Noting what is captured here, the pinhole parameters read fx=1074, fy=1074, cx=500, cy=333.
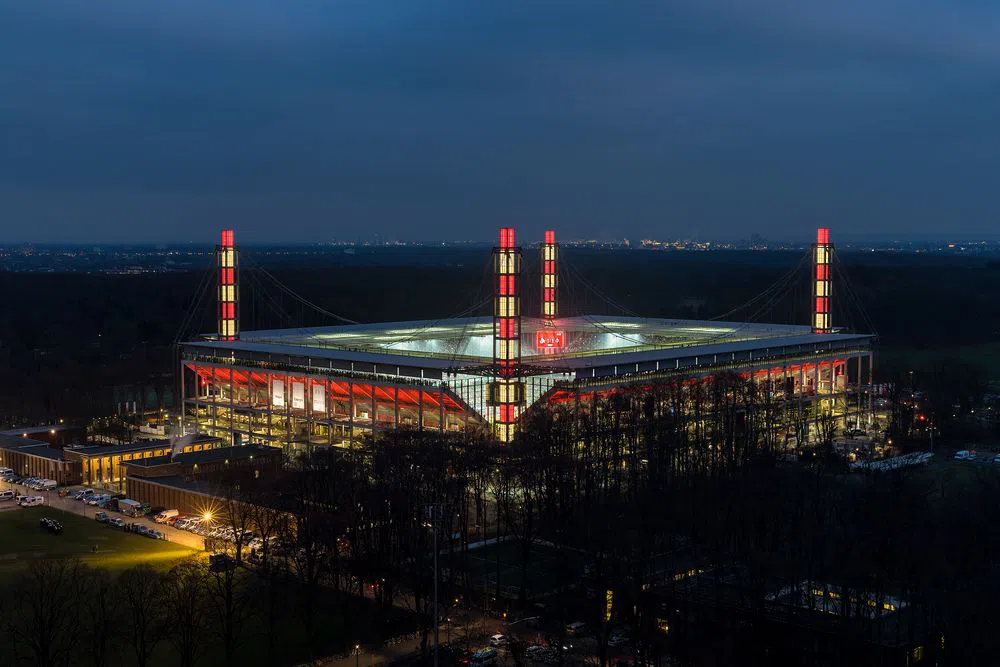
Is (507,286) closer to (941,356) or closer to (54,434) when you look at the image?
(54,434)

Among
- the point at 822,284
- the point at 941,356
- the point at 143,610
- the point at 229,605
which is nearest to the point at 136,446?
the point at 229,605

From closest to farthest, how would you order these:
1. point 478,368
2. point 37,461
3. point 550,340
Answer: point 478,368
point 37,461
point 550,340

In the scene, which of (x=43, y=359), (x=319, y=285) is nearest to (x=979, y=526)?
(x=43, y=359)

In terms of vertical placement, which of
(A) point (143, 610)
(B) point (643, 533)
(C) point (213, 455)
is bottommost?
(A) point (143, 610)

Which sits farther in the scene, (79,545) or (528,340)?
(528,340)

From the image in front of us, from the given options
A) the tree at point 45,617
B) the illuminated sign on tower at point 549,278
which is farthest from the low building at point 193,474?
the illuminated sign on tower at point 549,278

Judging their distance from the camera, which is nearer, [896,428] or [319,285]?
[896,428]

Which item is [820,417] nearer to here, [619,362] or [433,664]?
[619,362]
